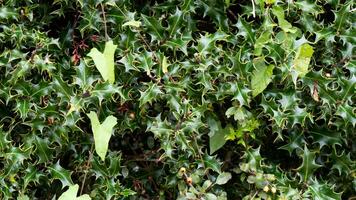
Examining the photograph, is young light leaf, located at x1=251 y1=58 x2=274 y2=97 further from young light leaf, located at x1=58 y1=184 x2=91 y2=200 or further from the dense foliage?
young light leaf, located at x1=58 y1=184 x2=91 y2=200

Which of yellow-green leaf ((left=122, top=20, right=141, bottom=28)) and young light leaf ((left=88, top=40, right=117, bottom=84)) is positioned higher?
yellow-green leaf ((left=122, top=20, right=141, bottom=28))

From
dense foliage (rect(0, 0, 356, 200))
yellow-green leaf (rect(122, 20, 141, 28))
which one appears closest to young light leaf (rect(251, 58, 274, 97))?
dense foliage (rect(0, 0, 356, 200))

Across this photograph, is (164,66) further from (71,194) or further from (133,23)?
(71,194)

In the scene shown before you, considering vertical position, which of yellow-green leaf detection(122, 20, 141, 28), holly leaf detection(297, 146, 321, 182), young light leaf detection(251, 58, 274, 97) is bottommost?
holly leaf detection(297, 146, 321, 182)

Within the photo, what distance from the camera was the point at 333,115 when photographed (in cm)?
237

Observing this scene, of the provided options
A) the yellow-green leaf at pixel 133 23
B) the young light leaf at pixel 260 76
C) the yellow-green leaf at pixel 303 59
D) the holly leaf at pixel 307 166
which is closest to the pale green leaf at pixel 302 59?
the yellow-green leaf at pixel 303 59

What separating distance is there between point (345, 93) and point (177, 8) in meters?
0.79

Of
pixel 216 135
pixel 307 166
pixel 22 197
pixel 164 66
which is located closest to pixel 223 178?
pixel 216 135

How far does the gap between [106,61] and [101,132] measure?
11.1 inches

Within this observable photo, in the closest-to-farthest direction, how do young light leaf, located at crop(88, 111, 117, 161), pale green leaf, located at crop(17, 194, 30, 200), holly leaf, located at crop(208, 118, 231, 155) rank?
young light leaf, located at crop(88, 111, 117, 161)
pale green leaf, located at crop(17, 194, 30, 200)
holly leaf, located at crop(208, 118, 231, 155)

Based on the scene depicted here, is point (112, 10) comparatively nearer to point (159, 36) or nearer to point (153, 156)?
point (159, 36)

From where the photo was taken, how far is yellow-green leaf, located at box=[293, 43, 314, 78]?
2.29 meters

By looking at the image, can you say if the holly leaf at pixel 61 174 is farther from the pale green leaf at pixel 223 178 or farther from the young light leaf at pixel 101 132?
the pale green leaf at pixel 223 178

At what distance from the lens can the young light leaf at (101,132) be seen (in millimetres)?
2119
